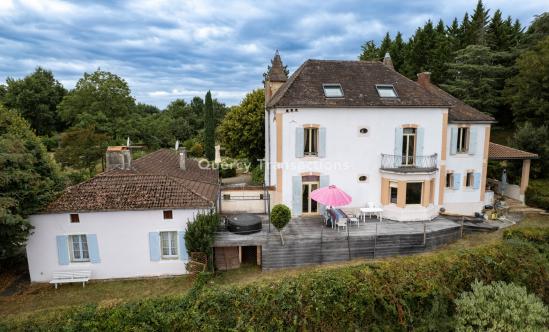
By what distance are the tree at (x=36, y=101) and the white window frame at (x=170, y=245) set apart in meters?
55.1

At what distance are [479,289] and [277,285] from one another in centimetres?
709

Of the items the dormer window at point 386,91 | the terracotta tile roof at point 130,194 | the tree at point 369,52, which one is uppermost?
the tree at point 369,52

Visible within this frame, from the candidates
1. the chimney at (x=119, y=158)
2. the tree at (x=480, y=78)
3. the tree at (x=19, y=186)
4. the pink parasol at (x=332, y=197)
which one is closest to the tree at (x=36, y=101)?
the chimney at (x=119, y=158)

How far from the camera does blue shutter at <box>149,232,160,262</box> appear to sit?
13133 millimetres

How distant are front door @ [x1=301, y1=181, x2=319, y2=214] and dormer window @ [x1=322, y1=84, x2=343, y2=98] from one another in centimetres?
513

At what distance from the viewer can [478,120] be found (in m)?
18.7

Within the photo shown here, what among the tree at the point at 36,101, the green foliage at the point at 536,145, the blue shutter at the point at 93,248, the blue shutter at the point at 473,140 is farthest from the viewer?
the tree at the point at 36,101

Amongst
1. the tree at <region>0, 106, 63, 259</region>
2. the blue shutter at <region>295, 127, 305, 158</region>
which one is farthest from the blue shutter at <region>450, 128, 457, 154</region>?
the tree at <region>0, 106, 63, 259</region>

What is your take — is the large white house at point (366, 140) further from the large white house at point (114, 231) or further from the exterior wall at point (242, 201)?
the large white house at point (114, 231)

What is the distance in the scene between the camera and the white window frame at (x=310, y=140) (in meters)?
17.4

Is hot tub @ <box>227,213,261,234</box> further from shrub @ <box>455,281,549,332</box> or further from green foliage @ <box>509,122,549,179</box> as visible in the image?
green foliage @ <box>509,122,549,179</box>

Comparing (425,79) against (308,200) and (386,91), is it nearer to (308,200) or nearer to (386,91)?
(386,91)

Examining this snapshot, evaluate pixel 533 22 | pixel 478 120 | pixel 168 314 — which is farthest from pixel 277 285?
pixel 533 22

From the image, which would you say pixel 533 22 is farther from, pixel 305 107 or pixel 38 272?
pixel 38 272
